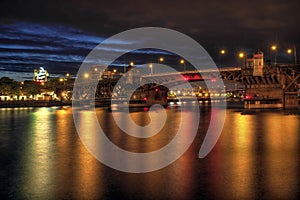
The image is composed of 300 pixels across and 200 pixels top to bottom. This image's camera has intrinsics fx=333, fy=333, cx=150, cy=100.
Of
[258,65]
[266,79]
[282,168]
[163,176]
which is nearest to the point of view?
[163,176]

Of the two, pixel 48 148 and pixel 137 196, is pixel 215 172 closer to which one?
pixel 137 196

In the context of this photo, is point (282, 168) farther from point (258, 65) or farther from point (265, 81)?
point (265, 81)

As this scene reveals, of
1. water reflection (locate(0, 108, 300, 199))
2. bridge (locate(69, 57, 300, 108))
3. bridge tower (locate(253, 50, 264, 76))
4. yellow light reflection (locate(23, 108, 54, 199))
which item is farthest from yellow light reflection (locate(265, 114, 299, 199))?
bridge (locate(69, 57, 300, 108))

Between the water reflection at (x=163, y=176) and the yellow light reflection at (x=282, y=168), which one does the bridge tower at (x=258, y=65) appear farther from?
the water reflection at (x=163, y=176)

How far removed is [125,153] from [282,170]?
11852 mm

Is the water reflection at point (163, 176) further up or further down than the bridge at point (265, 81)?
further down

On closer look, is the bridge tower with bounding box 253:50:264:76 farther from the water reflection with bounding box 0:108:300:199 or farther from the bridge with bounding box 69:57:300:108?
the water reflection with bounding box 0:108:300:199

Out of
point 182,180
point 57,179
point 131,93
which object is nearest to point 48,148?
point 57,179

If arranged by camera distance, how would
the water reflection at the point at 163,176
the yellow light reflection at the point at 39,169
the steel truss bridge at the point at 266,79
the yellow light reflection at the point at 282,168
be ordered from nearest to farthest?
the water reflection at the point at 163,176 < the yellow light reflection at the point at 282,168 < the yellow light reflection at the point at 39,169 < the steel truss bridge at the point at 266,79

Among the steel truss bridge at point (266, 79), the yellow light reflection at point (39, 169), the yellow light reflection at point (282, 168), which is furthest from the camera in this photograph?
the steel truss bridge at point (266, 79)

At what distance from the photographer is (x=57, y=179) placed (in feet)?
57.3

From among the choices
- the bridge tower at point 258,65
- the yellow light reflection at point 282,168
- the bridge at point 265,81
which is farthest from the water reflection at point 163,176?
the bridge at point 265,81

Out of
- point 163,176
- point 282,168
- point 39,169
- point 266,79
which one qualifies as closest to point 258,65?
point 266,79

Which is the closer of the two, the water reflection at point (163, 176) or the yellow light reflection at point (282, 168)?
the water reflection at point (163, 176)
